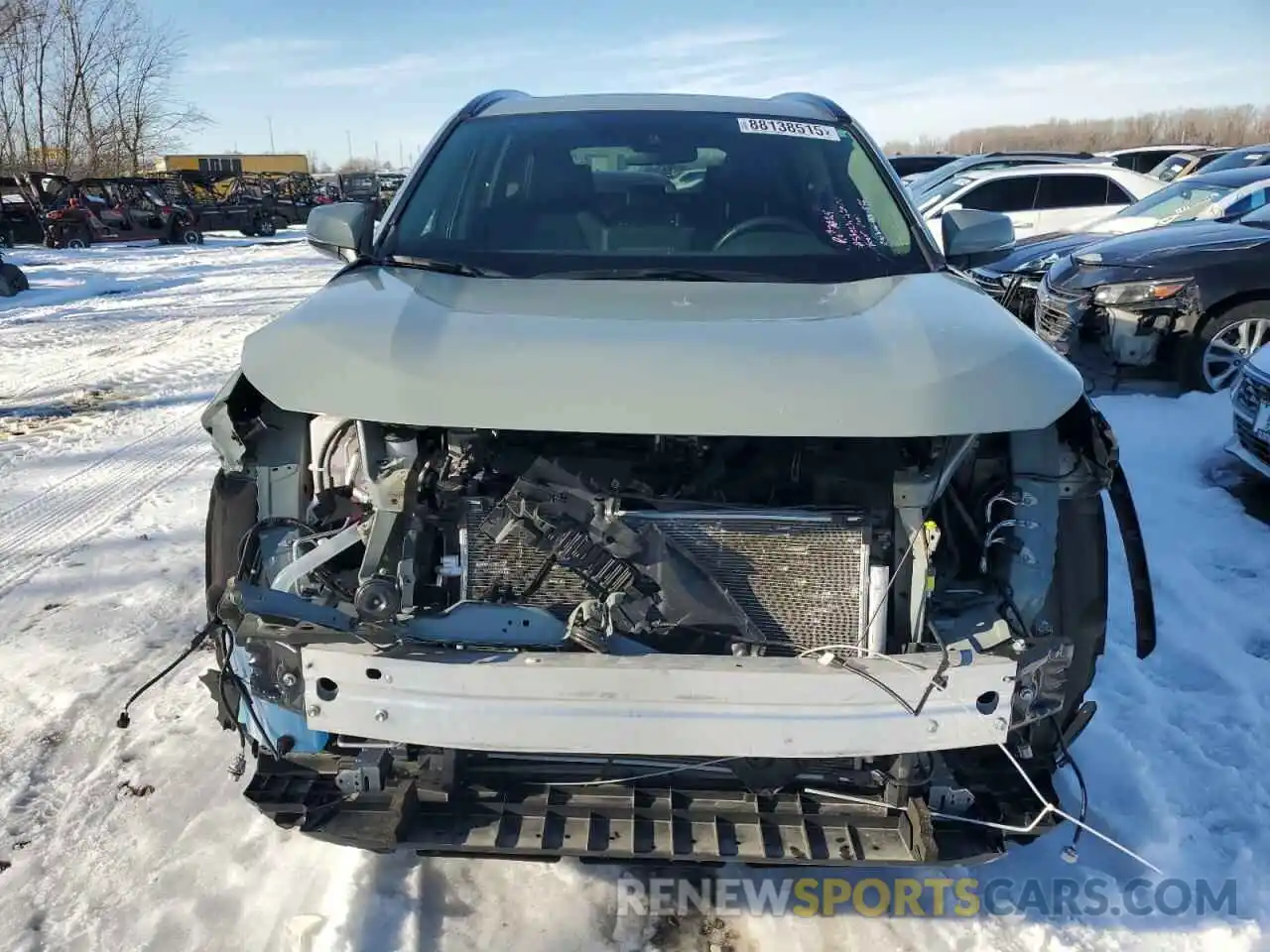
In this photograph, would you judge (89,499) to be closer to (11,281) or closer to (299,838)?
(299,838)

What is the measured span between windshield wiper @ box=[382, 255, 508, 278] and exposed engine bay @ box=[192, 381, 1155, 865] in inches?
23.0

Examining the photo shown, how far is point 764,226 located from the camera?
304 cm

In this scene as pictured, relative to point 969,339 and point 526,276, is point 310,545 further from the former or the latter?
point 969,339

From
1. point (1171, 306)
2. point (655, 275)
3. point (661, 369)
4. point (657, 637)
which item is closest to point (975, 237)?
point (655, 275)

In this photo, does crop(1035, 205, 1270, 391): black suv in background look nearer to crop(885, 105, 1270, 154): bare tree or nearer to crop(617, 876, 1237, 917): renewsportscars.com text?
crop(617, 876, 1237, 917): renewsportscars.com text

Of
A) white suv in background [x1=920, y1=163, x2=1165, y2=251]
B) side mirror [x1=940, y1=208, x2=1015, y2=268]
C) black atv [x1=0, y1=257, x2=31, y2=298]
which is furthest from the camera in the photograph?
black atv [x1=0, y1=257, x2=31, y2=298]

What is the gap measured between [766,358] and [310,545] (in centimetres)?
120

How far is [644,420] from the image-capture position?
181 cm

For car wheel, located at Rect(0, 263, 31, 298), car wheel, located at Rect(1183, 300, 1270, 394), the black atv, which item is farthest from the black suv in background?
car wheel, located at Rect(0, 263, 31, 298)

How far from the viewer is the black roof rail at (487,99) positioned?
3627 millimetres

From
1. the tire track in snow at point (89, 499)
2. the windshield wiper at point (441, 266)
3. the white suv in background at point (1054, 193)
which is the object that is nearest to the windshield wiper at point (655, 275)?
the windshield wiper at point (441, 266)

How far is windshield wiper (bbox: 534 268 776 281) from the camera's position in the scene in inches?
102

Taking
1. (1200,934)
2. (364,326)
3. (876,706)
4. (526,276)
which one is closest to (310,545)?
(364,326)

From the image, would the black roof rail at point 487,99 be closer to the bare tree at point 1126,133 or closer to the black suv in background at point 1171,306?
the black suv in background at point 1171,306
